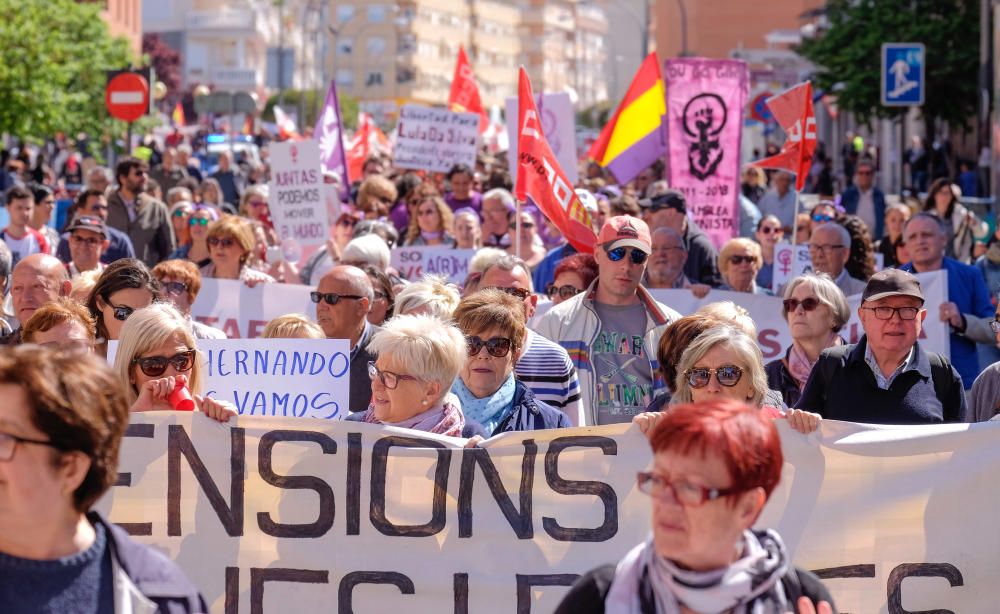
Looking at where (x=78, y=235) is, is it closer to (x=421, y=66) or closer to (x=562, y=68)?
(x=421, y=66)

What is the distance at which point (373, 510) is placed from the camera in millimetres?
5434

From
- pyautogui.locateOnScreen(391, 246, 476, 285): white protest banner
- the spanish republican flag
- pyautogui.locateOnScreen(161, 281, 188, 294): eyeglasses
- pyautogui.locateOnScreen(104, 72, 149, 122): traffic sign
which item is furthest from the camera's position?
pyautogui.locateOnScreen(104, 72, 149, 122): traffic sign

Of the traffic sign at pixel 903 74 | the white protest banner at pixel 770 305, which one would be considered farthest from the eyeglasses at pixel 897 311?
the traffic sign at pixel 903 74

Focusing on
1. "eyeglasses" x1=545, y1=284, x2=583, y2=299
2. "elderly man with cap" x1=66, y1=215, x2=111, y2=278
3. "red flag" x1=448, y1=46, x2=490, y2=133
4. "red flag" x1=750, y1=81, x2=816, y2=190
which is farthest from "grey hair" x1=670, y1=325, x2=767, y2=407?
"red flag" x1=448, y1=46, x2=490, y2=133

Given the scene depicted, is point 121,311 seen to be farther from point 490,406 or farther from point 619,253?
point 619,253

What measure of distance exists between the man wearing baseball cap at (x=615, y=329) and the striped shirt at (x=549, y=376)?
1.38ft

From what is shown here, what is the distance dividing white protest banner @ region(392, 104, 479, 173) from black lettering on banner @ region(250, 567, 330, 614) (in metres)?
13.6

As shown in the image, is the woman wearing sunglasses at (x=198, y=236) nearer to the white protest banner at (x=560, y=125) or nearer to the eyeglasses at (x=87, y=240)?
the eyeglasses at (x=87, y=240)

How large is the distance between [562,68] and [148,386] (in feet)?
541

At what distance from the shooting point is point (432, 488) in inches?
214

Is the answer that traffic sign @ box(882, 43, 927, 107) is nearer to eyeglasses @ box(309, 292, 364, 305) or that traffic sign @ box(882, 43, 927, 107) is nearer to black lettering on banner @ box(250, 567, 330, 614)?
eyeglasses @ box(309, 292, 364, 305)

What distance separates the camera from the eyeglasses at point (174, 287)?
26.5 ft

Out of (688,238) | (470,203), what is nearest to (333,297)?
(688,238)

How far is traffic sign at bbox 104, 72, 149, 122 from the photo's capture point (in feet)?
64.4
